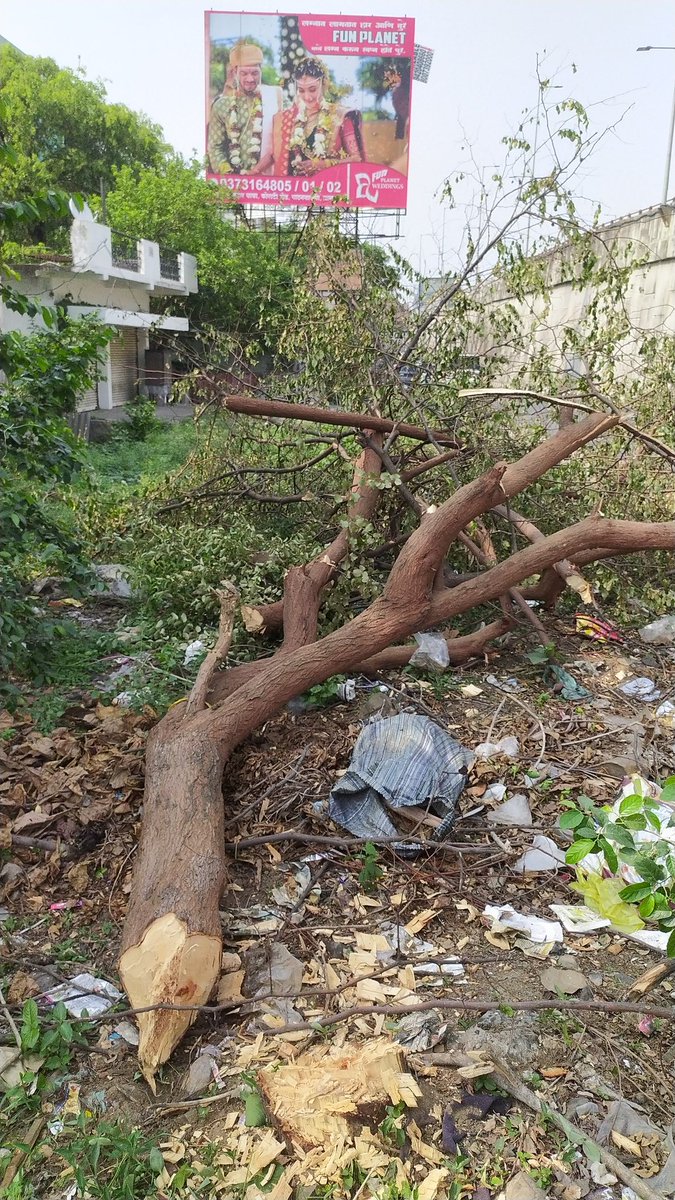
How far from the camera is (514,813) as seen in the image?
2.82 metres

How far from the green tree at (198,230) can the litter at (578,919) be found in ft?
62.5

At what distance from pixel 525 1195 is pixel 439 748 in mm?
1500

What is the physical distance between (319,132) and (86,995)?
25.7 m

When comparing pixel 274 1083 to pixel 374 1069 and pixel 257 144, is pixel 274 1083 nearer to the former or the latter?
pixel 374 1069

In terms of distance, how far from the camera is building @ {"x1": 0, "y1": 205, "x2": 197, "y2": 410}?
1336 centimetres

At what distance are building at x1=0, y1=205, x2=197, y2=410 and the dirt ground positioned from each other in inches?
377

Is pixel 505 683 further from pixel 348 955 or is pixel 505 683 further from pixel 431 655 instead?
pixel 348 955

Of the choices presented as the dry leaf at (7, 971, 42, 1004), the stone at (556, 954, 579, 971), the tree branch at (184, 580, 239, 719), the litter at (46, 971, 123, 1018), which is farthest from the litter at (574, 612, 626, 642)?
the dry leaf at (7, 971, 42, 1004)

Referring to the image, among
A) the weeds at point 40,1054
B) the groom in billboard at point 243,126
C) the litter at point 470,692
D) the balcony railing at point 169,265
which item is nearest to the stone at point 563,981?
the weeds at point 40,1054

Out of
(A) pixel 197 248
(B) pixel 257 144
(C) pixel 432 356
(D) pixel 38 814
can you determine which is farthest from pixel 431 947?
(B) pixel 257 144

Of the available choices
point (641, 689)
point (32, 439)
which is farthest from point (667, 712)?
point (32, 439)

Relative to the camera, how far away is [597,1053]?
1860 mm

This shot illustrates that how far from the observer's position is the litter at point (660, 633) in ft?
13.6

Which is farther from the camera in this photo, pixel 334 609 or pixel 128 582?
pixel 128 582
